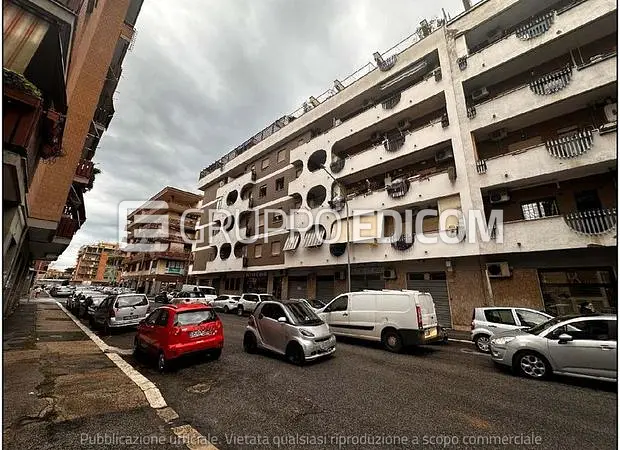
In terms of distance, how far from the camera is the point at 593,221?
10.4 m

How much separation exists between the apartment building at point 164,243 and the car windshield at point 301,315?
1626 inches

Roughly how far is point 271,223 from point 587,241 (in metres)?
20.2

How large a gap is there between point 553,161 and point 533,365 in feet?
29.4

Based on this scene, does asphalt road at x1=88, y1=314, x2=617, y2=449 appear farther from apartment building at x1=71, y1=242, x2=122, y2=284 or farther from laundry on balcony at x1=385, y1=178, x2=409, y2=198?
apartment building at x1=71, y1=242, x2=122, y2=284

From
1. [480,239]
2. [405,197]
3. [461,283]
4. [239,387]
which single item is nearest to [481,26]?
[405,197]

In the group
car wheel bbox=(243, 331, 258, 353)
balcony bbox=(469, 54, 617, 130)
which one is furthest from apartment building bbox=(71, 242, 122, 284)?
balcony bbox=(469, 54, 617, 130)

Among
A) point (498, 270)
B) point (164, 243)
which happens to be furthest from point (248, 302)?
point (164, 243)

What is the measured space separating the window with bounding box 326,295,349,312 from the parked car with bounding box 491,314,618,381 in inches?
205

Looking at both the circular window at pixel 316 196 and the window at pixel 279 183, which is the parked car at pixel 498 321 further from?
the window at pixel 279 183

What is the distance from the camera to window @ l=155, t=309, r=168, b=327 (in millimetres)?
7590

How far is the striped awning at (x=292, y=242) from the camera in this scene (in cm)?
2105

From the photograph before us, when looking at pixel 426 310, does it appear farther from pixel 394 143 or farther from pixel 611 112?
pixel 611 112

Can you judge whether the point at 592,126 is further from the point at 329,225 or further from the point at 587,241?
the point at 329,225

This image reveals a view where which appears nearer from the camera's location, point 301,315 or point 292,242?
point 301,315
